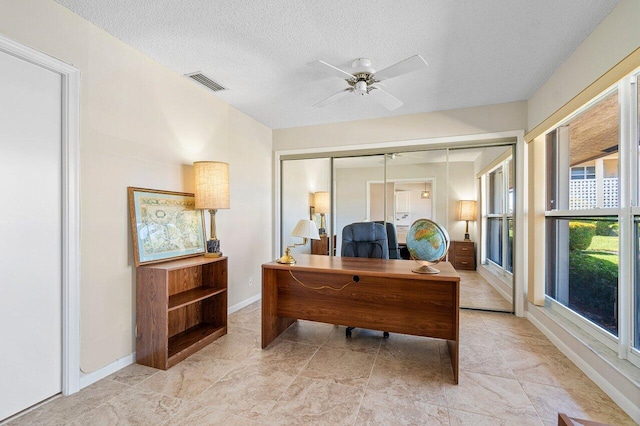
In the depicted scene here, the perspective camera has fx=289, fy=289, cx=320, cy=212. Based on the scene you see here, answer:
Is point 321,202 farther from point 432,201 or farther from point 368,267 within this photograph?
point 368,267

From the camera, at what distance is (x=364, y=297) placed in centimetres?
251

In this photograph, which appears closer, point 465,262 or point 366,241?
point 366,241

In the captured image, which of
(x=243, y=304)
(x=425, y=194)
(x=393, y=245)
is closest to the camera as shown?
(x=393, y=245)

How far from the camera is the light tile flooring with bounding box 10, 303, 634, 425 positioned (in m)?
1.70

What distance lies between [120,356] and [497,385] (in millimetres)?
2795

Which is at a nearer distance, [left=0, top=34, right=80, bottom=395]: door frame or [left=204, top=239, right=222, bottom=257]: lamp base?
[left=0, top=34, right=80, bottom=395]: door frame

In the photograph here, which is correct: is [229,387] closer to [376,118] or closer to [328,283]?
[328,283]

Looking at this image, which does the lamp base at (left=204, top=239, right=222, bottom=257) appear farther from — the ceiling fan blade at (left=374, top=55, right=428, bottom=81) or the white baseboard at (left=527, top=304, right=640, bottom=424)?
the white baseboard at (left=527, top=304, right=640, bottom=424)

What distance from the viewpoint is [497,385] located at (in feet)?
6.63

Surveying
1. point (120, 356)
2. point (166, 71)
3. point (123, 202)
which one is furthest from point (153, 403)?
point (166, 71)

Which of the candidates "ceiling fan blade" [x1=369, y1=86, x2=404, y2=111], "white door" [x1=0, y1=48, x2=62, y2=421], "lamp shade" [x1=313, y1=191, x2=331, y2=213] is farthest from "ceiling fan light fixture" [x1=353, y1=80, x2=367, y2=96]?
"white door" [x1=0, y1=48, x2=62, y2=421]

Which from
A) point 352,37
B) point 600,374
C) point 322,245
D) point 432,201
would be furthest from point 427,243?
point 322,245

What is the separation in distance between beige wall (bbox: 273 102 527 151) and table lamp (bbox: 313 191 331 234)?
74 cm

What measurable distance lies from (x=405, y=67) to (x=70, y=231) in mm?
2574
